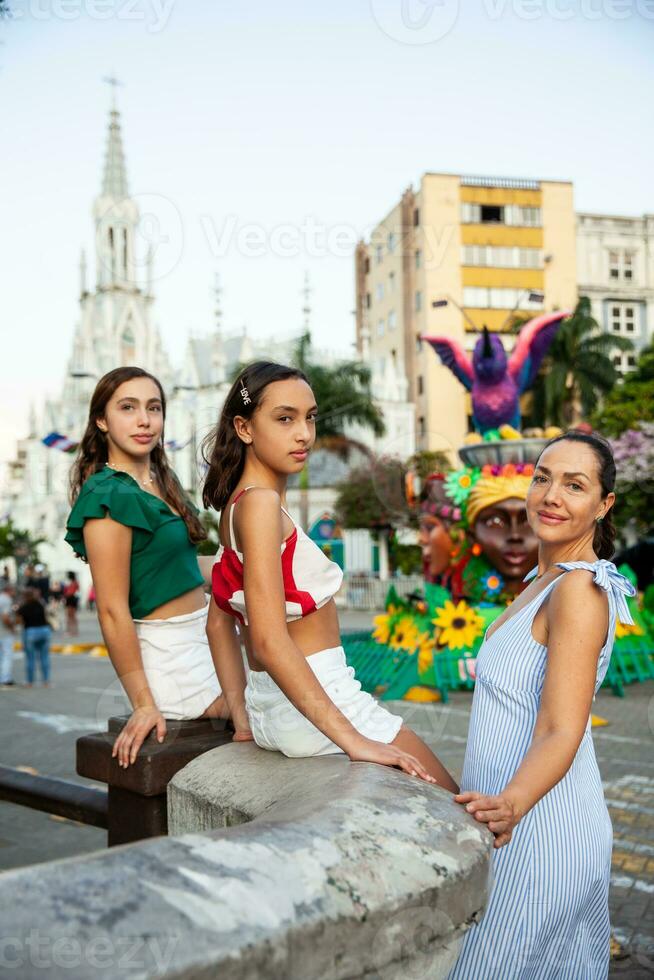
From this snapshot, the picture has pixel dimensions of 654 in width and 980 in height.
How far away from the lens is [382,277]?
52719mm

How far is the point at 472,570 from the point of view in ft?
36.1

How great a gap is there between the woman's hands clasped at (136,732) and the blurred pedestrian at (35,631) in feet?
37.9

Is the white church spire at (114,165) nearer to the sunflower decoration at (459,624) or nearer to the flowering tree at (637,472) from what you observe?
the flowering tree at (637,472)

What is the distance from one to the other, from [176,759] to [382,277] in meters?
52.0

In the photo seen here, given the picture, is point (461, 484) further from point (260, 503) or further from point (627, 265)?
point (627, 265)

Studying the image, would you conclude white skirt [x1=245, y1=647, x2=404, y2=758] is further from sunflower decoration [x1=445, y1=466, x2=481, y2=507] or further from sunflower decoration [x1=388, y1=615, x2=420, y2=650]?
sunflower decoration [x1=388, y1=615, x2=420, y2=650]

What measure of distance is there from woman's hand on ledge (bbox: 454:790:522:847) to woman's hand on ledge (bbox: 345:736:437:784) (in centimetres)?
20

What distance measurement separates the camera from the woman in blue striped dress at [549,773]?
191 cm

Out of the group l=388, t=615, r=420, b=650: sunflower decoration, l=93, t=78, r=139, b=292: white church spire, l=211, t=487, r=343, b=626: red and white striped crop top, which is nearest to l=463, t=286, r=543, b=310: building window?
l=93, t=78, r=139, b=292: white church spire

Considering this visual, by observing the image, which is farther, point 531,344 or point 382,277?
point 382,277

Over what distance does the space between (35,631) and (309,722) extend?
40.3 ft

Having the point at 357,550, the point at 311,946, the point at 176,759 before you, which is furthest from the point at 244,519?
the point at 357,550

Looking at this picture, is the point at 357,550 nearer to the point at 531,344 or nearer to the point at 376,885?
the point at 531,344

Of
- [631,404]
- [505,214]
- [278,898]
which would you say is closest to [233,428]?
[278,898]
